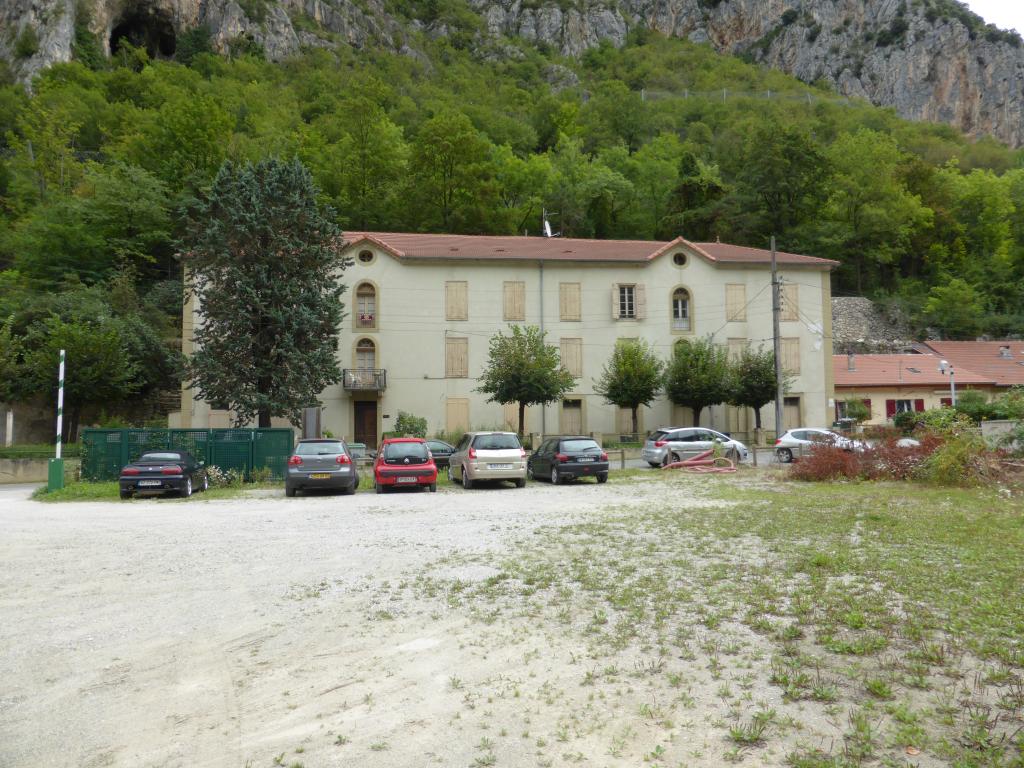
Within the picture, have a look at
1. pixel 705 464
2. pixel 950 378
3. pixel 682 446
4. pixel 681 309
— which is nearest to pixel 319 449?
pixel 705 464

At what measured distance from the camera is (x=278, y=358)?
107 feet

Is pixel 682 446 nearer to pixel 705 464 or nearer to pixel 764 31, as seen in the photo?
pixel 705 464

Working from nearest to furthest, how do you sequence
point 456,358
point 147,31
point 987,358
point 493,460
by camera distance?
point 493,460, point 456,358, point 987,358, point 147,31

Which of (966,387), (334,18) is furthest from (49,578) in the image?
(334,18)

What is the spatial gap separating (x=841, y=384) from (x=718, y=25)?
395 feet

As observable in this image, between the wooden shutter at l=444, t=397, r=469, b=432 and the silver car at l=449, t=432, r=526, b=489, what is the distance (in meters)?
17.6

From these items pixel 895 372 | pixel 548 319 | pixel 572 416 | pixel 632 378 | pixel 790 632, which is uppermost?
pixel 548 319

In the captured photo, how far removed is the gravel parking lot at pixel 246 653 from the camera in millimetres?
Result: 4211

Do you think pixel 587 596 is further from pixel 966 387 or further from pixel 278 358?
pixel 966 387

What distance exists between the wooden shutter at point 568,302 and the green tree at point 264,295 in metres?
12.7

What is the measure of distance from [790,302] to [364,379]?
24.9m

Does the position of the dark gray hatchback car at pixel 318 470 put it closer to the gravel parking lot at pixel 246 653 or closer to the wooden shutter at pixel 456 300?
the gravel parking lot at pixel 246 653

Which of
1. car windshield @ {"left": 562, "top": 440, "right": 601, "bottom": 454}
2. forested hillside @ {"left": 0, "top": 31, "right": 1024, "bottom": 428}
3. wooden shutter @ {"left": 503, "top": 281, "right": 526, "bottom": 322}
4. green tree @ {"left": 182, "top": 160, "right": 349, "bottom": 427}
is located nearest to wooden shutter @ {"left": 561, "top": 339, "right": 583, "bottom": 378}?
wooden shutter @ {"left": 503, "top": 281, "right": 526, "bottom": 322}

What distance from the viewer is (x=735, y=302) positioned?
138 ft
